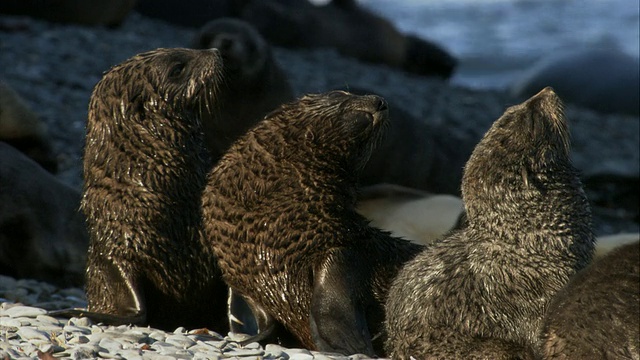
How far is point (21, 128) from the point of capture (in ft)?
29.7

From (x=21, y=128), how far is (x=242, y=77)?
2.06 metres

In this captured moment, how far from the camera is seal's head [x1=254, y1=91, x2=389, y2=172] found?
5.60m

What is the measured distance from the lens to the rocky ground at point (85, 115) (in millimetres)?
4867

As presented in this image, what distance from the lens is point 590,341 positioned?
13.2 ft

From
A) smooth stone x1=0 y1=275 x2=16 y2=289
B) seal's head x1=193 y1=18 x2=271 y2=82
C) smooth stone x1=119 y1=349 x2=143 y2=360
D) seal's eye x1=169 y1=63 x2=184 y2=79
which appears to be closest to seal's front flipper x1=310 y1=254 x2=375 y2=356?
smooth stone x1=119 y1=349 x2=143 y2=360

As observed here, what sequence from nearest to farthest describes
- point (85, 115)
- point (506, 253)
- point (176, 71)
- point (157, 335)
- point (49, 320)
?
point (506, 253) < point (157, 335) < point (49, 320) < point (176, 71) < point (85, 115)

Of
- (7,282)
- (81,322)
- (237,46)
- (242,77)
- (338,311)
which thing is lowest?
(7,282)

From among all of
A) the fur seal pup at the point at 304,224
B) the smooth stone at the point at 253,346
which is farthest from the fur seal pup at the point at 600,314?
the smooth stone at the point at 253,346

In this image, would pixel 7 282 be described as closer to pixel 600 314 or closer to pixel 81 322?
pixel 81 322

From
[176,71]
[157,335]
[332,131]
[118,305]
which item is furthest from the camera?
[176,71]

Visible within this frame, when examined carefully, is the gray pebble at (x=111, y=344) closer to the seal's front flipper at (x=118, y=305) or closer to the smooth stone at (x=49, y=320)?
Answer: the smooth stone at (x=49, y=320)

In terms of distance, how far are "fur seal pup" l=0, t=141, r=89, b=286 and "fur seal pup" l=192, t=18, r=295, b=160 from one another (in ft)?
7.37

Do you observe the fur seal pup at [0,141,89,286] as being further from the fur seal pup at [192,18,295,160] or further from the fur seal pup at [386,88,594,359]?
the fur seal pup at [386,88,594,359]

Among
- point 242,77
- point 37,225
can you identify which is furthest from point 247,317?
point 242,77
